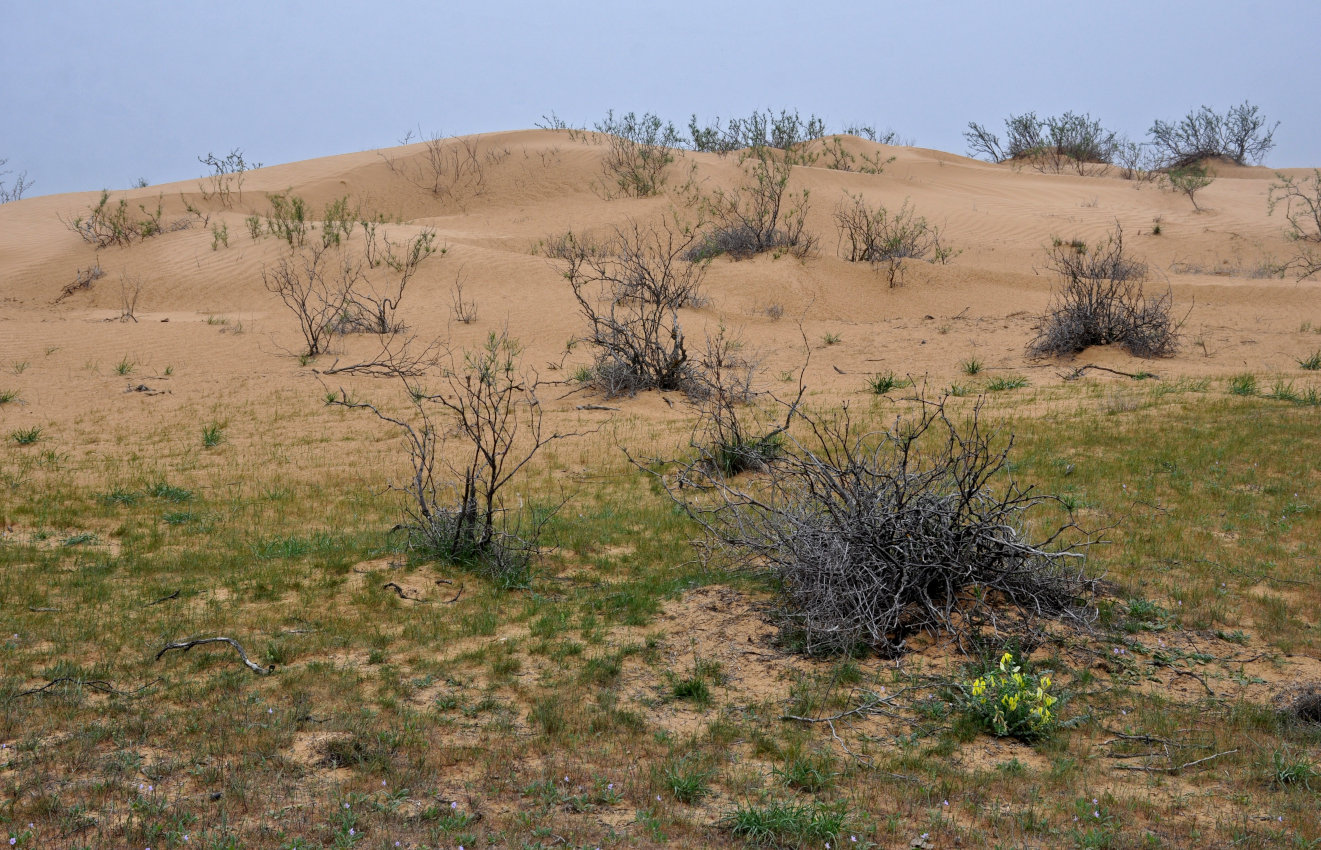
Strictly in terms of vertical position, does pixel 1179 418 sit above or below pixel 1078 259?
below

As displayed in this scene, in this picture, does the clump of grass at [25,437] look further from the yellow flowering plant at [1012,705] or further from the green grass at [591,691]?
the yellow flowering plant at [1012,705]

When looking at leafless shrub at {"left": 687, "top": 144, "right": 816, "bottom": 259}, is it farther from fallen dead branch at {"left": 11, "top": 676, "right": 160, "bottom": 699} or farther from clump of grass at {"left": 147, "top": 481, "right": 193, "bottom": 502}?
fallen dead branch at {"left": 11, "top": 676, "right": 160, "bottom": 699}

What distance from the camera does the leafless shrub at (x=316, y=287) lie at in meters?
15.4

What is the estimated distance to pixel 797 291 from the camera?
18.7 m

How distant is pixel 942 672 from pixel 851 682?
47 centimetres

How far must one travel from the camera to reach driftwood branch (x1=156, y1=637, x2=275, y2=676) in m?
4.64

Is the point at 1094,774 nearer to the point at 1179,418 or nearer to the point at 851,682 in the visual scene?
the point at 851,682

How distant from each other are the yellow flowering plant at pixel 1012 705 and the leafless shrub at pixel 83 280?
20865mm

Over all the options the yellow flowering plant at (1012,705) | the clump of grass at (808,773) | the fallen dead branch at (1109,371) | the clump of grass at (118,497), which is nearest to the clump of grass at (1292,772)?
the yellow flowering plant at (1012,705)

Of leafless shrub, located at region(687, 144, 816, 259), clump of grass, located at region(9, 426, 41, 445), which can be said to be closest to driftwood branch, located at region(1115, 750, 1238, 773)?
clump of grass, located at region(9, 426, 41, 445)

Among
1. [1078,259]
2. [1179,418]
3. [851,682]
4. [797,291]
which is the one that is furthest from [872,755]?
[1078,259]

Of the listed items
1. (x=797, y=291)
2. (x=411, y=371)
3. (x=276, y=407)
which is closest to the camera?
(x=276, y=407)

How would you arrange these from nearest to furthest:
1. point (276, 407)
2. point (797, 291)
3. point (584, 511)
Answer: point (584, 511)
point (276, 407)
point (797, 291)

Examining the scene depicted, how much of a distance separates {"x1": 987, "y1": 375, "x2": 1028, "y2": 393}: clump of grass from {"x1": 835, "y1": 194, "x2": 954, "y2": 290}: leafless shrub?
22.9 feet
